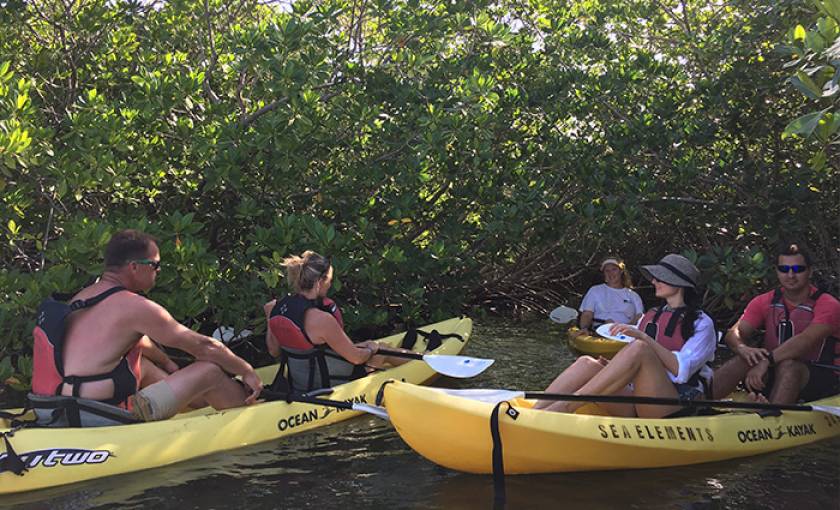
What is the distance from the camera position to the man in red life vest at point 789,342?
17.7 ft

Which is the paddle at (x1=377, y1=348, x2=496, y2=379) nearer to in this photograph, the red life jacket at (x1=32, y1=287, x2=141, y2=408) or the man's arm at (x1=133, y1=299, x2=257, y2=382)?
the man's arm at (x1=133, y1=299, x2=257, y2=382)

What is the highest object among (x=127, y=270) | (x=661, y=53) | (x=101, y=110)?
(x=661, y=53)

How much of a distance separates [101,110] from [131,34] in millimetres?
1697

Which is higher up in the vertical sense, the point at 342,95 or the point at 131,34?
the point at 131,34

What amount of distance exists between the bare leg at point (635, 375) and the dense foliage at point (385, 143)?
192 cm

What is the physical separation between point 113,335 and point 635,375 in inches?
116

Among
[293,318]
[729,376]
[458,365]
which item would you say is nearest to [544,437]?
[458,365]

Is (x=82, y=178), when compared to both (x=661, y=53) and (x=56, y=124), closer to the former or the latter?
(x=56, y=124)

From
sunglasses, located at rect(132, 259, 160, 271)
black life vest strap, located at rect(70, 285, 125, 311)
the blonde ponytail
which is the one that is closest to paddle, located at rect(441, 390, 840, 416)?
the blonde ponytail

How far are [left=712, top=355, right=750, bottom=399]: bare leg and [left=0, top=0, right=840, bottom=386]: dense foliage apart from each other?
106 centimetres

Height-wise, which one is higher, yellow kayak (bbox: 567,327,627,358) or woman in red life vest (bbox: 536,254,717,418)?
woman in red life vest (bbox: 536,254,717,418)

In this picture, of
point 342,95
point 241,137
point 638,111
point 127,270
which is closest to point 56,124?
point 241,137

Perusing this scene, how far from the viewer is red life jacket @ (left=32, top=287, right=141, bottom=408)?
4.20 meters

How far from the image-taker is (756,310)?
19.1ft
